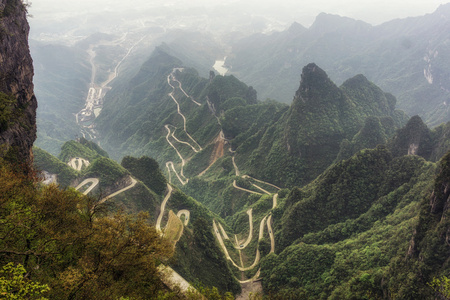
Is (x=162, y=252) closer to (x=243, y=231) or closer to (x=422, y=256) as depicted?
(x=422, y=256)

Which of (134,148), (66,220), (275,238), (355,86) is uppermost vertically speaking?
(355,86)

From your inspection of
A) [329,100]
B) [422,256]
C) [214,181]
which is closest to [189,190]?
[214,181]

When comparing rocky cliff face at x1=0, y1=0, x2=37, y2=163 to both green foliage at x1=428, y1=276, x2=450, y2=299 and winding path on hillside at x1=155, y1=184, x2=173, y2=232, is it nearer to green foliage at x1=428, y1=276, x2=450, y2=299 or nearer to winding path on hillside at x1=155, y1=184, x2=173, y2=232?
winding path on hillside at x1=155, y1=184, x2=173, y2=232

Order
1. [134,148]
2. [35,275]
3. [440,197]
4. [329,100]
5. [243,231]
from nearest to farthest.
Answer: [35,275] < [440,197] < [243,231] < [329,100] < [134,148]

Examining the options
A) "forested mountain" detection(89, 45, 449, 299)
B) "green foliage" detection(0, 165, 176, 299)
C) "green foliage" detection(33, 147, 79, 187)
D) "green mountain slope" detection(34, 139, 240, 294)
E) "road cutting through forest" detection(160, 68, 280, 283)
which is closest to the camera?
"green foliage" detection(0, 165, 176, 299)

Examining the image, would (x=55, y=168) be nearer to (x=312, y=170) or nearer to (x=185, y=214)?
(x=185, y=214)

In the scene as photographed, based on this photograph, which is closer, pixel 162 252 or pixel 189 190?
pixel 162 252

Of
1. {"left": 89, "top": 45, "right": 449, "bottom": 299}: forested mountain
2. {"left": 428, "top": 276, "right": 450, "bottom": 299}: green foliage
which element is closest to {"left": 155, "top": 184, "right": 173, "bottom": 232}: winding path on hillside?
{"left": 89, "top": 45, "right": 449, "bottom": 299}: forested mountain
